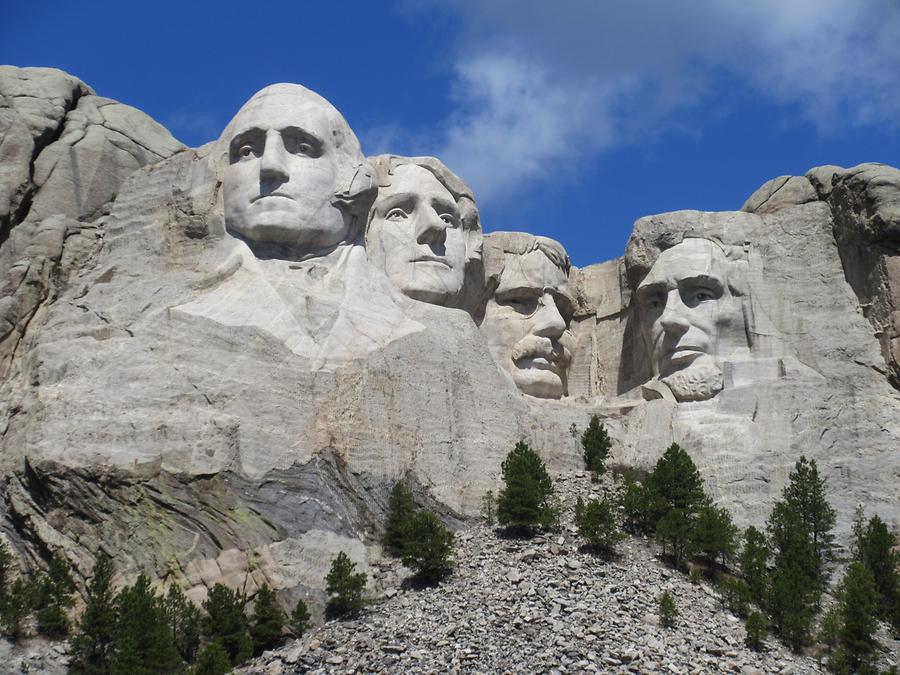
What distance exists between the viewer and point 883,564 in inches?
977

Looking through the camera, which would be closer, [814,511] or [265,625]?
[265,625]

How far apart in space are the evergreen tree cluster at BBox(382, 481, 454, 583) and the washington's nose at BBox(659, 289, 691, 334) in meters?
5.68

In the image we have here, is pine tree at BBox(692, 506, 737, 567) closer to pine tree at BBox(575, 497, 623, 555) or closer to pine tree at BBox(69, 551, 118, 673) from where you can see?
pine tree at BBox(575, 497, 623, 555)

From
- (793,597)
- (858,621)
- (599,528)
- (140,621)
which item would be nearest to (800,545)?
(793,597)

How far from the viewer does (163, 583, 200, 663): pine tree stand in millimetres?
22078

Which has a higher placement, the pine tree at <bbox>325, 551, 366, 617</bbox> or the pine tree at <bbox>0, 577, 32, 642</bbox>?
the pine tree at <bbox>325, 551, 366, 617</bbox>

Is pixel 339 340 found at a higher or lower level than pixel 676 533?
higher

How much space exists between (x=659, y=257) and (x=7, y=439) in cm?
986

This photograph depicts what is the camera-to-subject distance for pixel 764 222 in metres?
29.2

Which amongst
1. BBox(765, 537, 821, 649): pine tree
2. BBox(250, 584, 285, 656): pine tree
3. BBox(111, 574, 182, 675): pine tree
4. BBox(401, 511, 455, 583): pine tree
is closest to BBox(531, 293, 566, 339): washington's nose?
BBox(765, 537, 821, 649): pine tree

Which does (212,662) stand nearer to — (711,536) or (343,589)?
(343,589)

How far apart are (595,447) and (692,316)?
271 cm

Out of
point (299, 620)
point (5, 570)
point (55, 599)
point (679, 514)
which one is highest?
point (679, 514)

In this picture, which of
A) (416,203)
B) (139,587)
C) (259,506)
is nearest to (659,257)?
(416,203)
